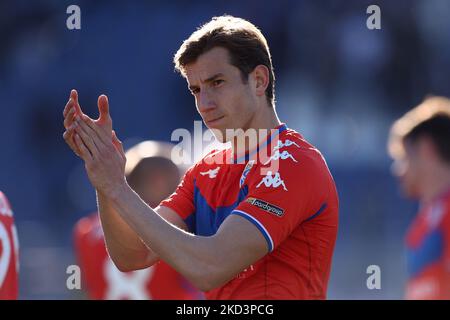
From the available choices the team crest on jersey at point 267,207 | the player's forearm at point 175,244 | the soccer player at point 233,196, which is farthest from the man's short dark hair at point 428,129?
the player's forearm at point 175,244

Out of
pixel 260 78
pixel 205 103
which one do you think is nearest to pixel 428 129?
→ pixel 260 78

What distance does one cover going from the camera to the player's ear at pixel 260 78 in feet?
12.8

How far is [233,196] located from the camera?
3.73 meters

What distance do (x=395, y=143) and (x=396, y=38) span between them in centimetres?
945

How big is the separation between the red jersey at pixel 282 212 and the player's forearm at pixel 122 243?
290mm

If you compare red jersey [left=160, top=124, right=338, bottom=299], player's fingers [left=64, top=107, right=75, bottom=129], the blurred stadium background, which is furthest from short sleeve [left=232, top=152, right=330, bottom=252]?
the blurred stadium background

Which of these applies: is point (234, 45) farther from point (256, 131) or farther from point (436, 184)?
point (436, 184)

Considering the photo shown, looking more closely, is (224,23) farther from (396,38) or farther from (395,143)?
(396,38)

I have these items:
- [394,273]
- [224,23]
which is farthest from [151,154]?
[394,273]

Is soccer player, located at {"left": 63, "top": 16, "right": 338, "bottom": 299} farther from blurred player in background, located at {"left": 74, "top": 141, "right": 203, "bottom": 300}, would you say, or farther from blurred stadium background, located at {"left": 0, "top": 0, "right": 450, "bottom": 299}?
blurred stadium background, located at {"left": 0, "top": 0, "right": 450, "bottom": 299}

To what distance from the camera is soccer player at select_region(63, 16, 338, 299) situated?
3301mm

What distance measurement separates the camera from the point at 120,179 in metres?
3.29

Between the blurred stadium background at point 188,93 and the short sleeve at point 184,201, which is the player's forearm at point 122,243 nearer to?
the short sleeve at point 184,201
